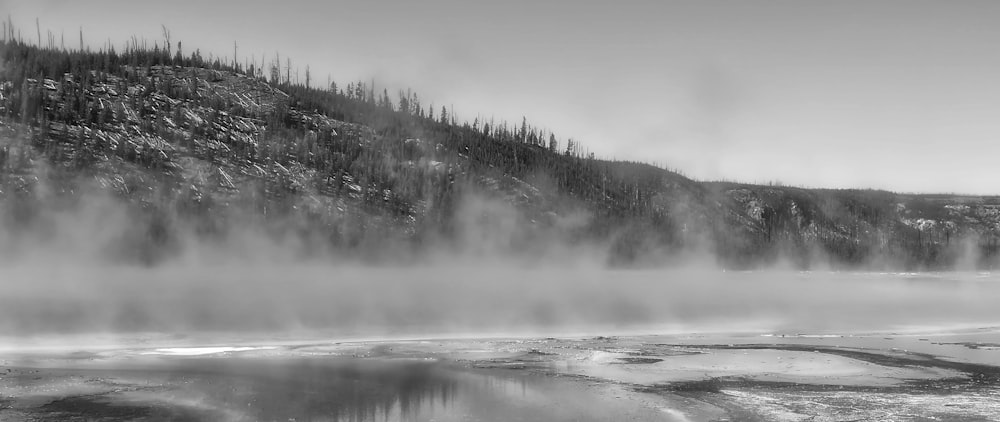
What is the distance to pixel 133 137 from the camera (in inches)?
7387

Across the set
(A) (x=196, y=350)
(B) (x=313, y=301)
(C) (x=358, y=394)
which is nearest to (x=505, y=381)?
(C) (x=358, y=394)

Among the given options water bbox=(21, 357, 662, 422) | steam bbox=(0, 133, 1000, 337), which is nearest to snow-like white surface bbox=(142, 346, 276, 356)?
water bbox=(21, 357, 662, 422)

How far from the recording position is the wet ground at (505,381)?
67.8ft

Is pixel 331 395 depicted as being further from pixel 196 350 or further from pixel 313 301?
pixel 313 301

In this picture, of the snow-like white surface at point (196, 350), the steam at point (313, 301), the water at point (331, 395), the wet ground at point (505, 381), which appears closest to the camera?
the water at point (331, 395)

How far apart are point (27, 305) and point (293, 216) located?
414ft

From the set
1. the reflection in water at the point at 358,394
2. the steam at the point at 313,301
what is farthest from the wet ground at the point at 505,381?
the steam at the point at 313,301

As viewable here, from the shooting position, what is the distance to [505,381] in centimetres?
2528

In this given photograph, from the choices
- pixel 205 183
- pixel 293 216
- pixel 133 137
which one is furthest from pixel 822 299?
pixel 133 137

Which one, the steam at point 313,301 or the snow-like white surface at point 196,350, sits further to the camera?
the steam at point 313,301

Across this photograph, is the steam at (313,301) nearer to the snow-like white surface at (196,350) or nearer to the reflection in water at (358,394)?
→ the snow-like white surface at (196,350)

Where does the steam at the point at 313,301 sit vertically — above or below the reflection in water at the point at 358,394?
above

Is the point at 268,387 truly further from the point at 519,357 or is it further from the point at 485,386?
the point at 519,357

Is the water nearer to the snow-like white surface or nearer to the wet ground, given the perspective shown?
the wet ground
